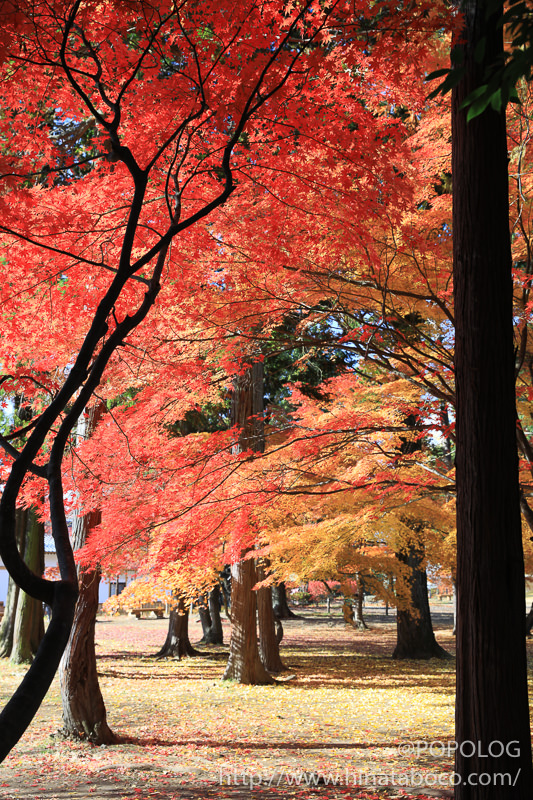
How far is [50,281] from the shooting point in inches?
234

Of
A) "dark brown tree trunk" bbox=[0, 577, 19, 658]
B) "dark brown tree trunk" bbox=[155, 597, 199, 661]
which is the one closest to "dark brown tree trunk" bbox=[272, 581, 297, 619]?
"dark brown tree trunk" bbox=[155, 597, 199, 661]

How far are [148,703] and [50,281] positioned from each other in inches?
351

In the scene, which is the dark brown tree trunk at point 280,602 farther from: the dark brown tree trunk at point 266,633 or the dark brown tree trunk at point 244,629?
the dark brown tree trunk at point 244,629

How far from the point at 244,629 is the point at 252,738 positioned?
467 centimetres

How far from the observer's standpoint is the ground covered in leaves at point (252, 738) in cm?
617

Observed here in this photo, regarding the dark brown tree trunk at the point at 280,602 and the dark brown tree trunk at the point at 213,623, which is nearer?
the dark brown tree trunk at the point at 213,623

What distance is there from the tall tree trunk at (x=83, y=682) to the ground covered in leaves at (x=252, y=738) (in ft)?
0.65

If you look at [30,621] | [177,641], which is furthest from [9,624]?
[177,641]

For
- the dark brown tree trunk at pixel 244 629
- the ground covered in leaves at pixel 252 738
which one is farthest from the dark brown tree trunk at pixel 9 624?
the dark brown tree trunk at pixel 244 629

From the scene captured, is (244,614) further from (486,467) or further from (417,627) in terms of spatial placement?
(486,467)

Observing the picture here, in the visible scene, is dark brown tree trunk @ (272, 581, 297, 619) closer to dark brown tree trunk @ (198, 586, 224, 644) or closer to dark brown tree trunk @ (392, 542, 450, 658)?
dark brown tree trunk @ (198, 586, 224, 644)

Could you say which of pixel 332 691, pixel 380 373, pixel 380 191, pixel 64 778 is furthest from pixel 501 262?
pixel 332 691

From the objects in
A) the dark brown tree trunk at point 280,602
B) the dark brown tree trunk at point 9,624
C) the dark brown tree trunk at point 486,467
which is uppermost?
the dark brown tree trunk at point 486,467

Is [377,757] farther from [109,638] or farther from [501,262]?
[109,638]
